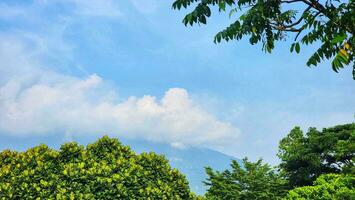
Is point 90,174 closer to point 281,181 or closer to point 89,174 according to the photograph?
point 89,174

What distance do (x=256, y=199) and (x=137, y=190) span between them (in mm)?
15281

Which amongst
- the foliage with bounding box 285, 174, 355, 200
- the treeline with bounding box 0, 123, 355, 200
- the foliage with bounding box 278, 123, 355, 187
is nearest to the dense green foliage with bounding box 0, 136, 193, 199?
the treeline with bounding box 0, 123, 355, 200

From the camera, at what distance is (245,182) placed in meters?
29.9

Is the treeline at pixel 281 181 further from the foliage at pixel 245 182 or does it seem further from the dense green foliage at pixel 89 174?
the dense green foliage at pixel 89 174

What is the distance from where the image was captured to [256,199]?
95.9ft

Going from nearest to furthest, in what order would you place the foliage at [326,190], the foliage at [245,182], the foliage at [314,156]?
1. the foliage at [245,182]
2. the foliage at [326,190]
3. the foliage at [314,156]

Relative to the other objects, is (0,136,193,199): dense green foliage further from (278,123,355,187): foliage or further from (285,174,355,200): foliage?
(278,123,355,187): foliage

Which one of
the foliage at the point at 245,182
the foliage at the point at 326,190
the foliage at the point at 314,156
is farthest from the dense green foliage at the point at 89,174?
the foliage at the point at 314,156

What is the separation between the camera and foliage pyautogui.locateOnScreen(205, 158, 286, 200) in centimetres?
2933

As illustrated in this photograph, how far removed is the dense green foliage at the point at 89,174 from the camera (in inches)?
581

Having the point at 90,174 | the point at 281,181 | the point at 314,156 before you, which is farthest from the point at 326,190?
the point at 90,174

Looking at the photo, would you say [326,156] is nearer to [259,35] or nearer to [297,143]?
[297,143]

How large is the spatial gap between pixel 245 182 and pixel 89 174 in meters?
16.3

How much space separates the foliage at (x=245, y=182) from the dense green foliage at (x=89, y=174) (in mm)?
13296
